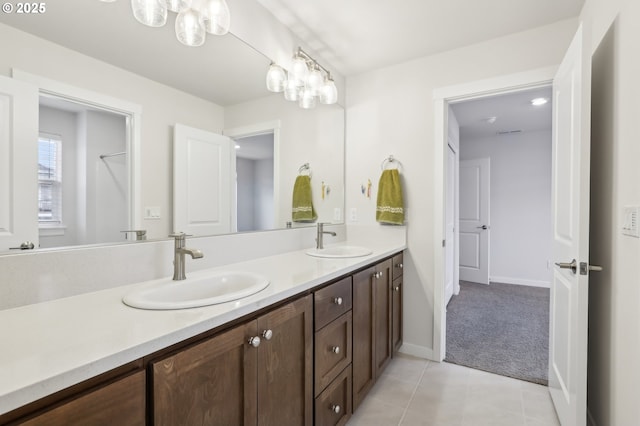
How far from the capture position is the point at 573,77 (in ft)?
4.75

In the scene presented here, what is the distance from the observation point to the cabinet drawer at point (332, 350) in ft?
4.35

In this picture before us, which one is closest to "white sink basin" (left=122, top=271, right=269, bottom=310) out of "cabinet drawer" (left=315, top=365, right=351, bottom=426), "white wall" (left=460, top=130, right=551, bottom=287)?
"cabinet drawer" (left=315, top=365, right=351, bottom=426)

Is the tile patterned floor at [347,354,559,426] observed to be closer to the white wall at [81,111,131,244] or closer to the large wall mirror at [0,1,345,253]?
the large wall mirror at [0,1,345,253]

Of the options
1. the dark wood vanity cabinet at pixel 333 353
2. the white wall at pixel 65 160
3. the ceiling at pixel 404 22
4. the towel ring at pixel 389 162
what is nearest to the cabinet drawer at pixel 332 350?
the dark wood vanity cabinet at pixel 333 353

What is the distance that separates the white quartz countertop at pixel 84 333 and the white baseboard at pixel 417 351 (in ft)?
5.45

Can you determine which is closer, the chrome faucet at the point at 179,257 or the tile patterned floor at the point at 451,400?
the chrome faucet at the point at 179,257

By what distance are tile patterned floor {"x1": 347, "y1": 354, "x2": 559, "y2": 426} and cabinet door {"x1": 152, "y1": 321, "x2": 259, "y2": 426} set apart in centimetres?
98

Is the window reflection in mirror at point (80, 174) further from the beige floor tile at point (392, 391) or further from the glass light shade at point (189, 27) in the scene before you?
the beige floor tile at point (392, 391)

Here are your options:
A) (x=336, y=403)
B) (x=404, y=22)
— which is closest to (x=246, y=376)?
(x=336, y=403)

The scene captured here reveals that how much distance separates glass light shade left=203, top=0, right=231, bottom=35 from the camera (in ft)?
4.47

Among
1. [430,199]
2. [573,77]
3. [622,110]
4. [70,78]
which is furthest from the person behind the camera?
[430,199]

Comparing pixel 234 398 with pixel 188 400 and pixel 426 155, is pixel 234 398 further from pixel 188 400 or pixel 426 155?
pixel 426 155

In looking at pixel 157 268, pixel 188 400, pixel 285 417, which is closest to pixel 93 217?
pixel 157 268

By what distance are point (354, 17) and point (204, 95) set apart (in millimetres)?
1081
